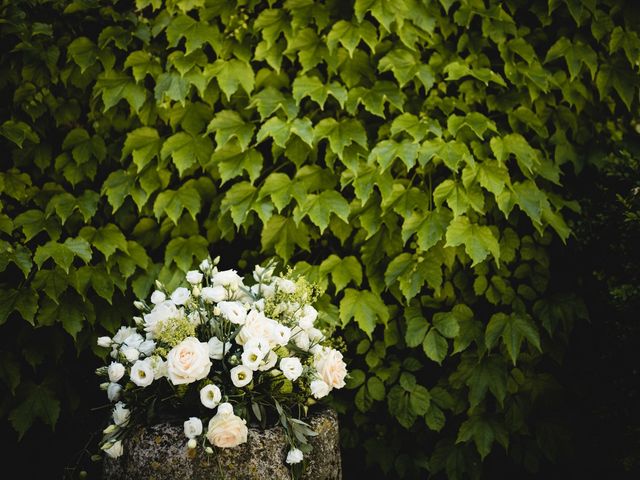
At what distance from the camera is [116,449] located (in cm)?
203

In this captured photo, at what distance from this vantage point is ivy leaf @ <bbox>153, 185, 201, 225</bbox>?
123 inches

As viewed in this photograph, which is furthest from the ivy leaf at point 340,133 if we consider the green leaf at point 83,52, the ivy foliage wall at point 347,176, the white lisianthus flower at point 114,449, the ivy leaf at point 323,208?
the white lisianthus flower at point 114,449

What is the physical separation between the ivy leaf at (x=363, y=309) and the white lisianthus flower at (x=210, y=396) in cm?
110

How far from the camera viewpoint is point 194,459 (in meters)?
1.99

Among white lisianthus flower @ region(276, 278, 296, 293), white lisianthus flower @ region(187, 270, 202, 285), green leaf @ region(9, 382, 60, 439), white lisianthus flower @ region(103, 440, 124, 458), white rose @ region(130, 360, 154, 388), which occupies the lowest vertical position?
green leaf @ region(9, 382, 60, 439)

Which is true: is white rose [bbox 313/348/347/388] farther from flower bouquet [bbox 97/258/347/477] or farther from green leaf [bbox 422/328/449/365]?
green leaf [bbox 422/328/449/365]

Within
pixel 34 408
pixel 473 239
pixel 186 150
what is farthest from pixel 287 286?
pixel 34 408

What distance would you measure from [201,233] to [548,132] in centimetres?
190

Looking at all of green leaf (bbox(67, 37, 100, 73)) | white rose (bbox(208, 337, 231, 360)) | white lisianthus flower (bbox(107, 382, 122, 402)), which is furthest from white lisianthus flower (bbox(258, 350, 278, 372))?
green leaf (bbox(67, 37, 100, 73))

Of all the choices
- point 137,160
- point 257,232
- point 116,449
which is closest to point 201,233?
point 257,232

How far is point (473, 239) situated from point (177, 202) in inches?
57.1

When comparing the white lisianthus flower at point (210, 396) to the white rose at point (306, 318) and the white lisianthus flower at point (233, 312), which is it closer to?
the white lisianthus flower at point (233, 312)

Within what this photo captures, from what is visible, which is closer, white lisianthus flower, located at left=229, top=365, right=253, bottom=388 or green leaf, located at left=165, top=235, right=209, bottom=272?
white lisianthus flower, located at left=229, top=365, right=253, bottom=388

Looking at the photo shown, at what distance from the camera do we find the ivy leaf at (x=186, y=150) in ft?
10.2
